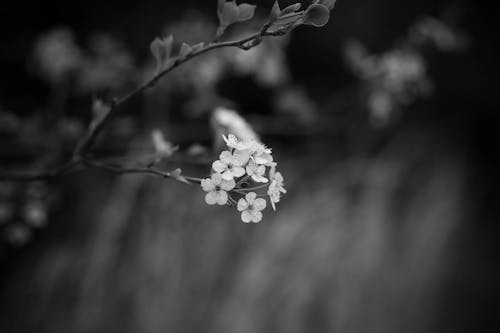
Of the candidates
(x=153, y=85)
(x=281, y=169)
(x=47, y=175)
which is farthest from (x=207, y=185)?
(x=281, y=169)

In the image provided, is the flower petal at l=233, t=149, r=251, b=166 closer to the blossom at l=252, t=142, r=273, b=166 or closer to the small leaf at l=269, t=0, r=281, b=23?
the blossom at l=252, t=142, r=273, b=166

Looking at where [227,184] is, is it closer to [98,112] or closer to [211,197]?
[211,197]

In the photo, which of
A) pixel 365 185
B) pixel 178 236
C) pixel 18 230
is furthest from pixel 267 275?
pixel 18 230

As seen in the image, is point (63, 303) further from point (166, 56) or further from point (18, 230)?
point (166, 56)

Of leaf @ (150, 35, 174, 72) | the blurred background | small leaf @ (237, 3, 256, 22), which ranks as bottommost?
leaf @ (150, 35, 174, 72)

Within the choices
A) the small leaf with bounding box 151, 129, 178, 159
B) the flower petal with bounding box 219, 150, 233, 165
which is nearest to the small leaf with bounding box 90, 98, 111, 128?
the small leaf with bounding box 151, 129, 178, 159

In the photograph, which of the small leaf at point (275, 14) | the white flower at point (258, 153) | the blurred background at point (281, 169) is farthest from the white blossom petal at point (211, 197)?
the blurred background at point (281, 169)
